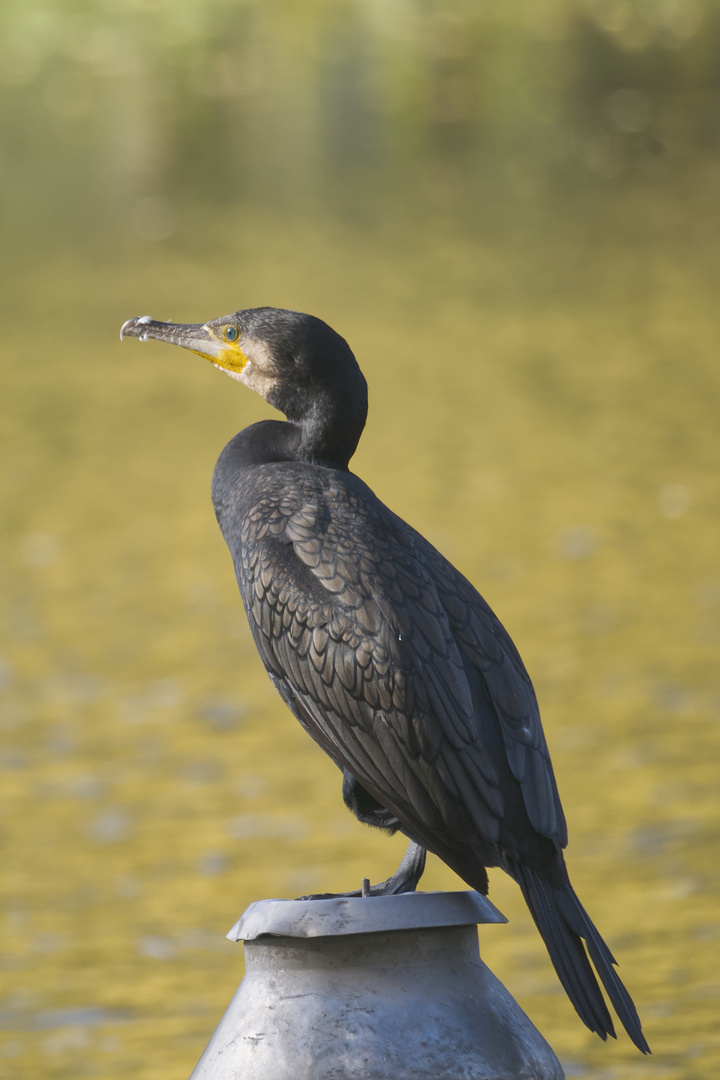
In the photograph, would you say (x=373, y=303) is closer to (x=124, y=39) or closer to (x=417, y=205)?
(x=417, y=205)

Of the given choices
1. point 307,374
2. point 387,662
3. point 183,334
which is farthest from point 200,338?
point 387,662

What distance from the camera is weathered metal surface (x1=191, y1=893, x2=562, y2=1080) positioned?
2.18 meters

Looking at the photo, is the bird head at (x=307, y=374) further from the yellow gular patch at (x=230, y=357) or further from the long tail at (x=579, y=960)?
the long tail at (x=579, y=960)

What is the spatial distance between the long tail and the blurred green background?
11.2ft

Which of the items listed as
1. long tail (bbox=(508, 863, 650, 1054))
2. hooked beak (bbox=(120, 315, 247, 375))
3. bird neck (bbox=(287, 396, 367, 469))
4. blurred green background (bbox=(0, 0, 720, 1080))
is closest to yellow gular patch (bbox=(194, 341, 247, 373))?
hooked beak (bbox=(120, 315, 247, 375))

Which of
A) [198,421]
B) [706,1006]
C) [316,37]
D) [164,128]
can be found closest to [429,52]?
[316,37]

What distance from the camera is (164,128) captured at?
60.0 feet

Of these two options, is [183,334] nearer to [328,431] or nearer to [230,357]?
[230,357]

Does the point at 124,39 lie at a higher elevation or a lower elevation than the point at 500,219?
higher

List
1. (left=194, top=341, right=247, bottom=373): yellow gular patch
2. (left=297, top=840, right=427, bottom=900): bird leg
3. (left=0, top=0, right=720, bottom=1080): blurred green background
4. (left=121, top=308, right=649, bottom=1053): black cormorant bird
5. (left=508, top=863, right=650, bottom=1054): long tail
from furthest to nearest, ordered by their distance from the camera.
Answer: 1. (left=0, top=0, right=720, bottom=1080): blurred green background
2. (left=194, top=341, right=247, bottom=373): yellow gular patch
3. (left=297, top=840, right=427, bottom=900): bird leg
4. (left=121, top=308, right=649, bottom=1053): black cormorant bird
5. (left=508, top=863, right=650, bottom=1054): long tail

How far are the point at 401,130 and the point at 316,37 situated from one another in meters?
2.35

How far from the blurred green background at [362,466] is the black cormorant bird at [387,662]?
3.39 meters

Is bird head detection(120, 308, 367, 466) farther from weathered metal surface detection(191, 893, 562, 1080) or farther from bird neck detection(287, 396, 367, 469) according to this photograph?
weathered metal surface detection(191, 893, 562, 1080)

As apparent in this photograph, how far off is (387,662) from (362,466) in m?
9.68
